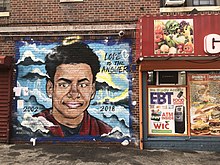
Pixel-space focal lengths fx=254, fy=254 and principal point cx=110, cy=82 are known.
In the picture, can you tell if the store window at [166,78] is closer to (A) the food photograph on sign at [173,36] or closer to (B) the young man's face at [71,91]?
(A) the food photograph on sign at [173,36]

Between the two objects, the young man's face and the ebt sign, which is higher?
the ebt sign

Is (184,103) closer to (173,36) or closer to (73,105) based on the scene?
(173,36)

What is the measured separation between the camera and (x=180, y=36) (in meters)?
7.32

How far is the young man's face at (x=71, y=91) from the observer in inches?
341

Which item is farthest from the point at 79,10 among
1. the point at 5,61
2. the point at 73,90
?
the point at 5,61

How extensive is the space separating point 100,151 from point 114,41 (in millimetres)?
3683

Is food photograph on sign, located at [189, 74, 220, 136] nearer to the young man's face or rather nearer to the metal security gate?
the young man's face

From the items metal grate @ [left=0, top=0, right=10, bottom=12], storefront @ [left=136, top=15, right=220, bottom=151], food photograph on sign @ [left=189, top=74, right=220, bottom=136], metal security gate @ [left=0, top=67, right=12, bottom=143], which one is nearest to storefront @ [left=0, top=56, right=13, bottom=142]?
metal security gate @ [left=0, top=67, right=12, bottom=143]

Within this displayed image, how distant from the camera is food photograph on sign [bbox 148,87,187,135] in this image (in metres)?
8.43

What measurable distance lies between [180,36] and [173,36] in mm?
197

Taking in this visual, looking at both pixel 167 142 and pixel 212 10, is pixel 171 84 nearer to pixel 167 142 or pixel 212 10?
pixel 167 142

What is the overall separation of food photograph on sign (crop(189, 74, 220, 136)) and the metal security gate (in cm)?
620

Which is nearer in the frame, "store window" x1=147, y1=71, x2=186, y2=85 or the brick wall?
"store window" x1=147, y1=71, x2=186, y2=85

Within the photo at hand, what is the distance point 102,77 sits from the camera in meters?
8.70
